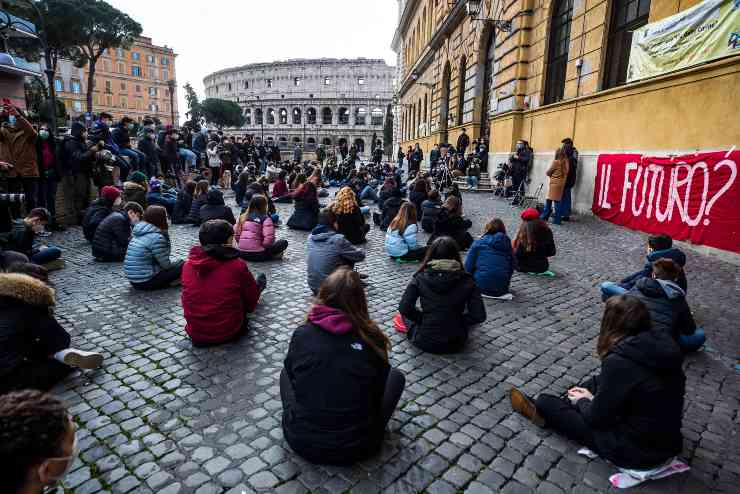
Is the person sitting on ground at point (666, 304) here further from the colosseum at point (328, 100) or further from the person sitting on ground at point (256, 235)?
the colosseum at point (328, 100)

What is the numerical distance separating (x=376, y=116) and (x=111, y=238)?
99.4 m

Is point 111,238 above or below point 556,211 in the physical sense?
below

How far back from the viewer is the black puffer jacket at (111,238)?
7645 millimetres

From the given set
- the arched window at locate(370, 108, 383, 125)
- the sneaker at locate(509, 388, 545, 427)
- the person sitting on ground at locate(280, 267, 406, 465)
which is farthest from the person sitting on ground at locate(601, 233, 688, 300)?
the arched window at locate(370, 108, 383, 125)

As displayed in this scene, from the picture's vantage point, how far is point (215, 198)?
8.88m

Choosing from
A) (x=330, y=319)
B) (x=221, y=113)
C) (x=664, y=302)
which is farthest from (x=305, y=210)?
(x=221, y=113)

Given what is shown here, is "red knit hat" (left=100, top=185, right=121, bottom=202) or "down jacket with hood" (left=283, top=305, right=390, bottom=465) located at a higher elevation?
"red knit hat" (left=100, top=185, right=121, bottom=202)

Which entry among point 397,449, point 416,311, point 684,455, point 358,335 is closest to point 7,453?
point 358,335

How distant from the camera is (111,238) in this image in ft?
25.2

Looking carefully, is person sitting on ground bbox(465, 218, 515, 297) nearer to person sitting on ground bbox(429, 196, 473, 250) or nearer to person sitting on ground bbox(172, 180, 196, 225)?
person sitting on ground bbox(429, 196, 473, 250)

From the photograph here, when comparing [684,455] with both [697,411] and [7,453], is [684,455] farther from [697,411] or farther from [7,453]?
[7,453]

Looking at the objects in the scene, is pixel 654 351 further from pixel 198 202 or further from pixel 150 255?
pixel 198 202

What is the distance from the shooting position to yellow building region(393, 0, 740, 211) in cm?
863

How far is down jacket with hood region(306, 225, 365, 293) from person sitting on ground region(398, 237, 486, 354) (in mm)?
1499
